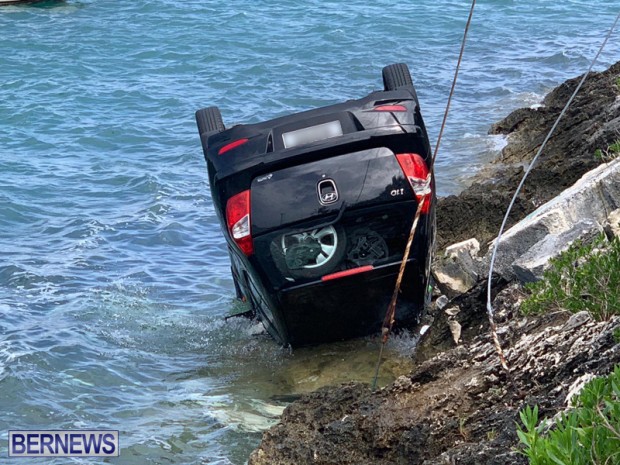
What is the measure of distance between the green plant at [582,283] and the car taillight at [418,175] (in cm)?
113

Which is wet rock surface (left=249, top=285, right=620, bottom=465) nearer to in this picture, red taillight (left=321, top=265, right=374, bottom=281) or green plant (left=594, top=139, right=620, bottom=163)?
red taillight (left=321, top=265, right=374, bottom=281)

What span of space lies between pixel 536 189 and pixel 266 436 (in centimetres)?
497

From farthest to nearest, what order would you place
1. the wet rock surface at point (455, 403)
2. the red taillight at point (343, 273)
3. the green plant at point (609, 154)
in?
the green plant at point (609, 154), the red taillight at point (343, 273), the wet rock surface at point (455, 403)

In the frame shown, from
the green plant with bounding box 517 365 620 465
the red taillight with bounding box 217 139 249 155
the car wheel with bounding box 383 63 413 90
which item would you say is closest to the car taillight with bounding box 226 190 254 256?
the red taillight with bounding box 217 139 249 155

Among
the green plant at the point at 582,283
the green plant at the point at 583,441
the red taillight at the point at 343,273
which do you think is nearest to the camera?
the green plant at the point at 583,441

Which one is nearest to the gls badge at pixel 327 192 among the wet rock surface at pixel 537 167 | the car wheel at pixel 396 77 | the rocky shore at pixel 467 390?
the rocky shore at pixel 467 390

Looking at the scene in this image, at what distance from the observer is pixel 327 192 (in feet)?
21.8

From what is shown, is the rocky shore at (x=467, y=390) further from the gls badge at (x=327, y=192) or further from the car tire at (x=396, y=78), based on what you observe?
the car tire at (x=396, y=78)

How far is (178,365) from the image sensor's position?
8.11 metres

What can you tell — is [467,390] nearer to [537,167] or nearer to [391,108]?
[391,108]

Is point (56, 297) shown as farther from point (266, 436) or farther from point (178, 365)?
point (266, 436)

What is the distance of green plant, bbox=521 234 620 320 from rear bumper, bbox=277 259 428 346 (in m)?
1.25

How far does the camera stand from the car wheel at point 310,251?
6703 millimetres

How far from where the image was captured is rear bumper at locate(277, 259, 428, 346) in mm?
6824
